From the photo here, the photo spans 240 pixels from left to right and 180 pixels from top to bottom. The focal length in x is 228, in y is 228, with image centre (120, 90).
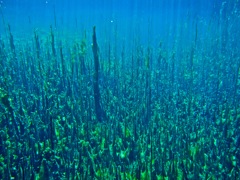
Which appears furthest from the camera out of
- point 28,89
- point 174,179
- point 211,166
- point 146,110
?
point 28,89

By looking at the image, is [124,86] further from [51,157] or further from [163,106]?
[51,157]

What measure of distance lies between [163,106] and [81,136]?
355 cm

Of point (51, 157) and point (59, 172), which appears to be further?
point (51, 157)

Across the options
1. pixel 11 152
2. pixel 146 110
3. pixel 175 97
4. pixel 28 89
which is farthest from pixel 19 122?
pixel 175 97

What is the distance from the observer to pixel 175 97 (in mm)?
10312

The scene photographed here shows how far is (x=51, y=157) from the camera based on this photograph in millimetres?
5578

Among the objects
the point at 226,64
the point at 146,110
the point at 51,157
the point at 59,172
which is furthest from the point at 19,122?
the point at 226,64

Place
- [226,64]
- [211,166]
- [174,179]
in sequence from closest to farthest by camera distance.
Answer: [174,179] → [211,166] → [226,64]

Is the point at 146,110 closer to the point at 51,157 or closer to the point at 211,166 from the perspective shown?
the point at 211,166

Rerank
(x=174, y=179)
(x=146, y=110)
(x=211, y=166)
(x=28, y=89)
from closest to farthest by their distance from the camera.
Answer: (x=174, y=179) → (x=211, y=166) → (x=146, y=110) → (x=28, y=89)

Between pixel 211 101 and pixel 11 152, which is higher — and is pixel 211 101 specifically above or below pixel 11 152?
below

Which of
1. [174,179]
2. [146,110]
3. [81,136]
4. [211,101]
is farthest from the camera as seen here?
[211,101]

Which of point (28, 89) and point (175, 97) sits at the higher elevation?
point (28, 89)

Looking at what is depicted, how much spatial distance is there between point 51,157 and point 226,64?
14394 mm
